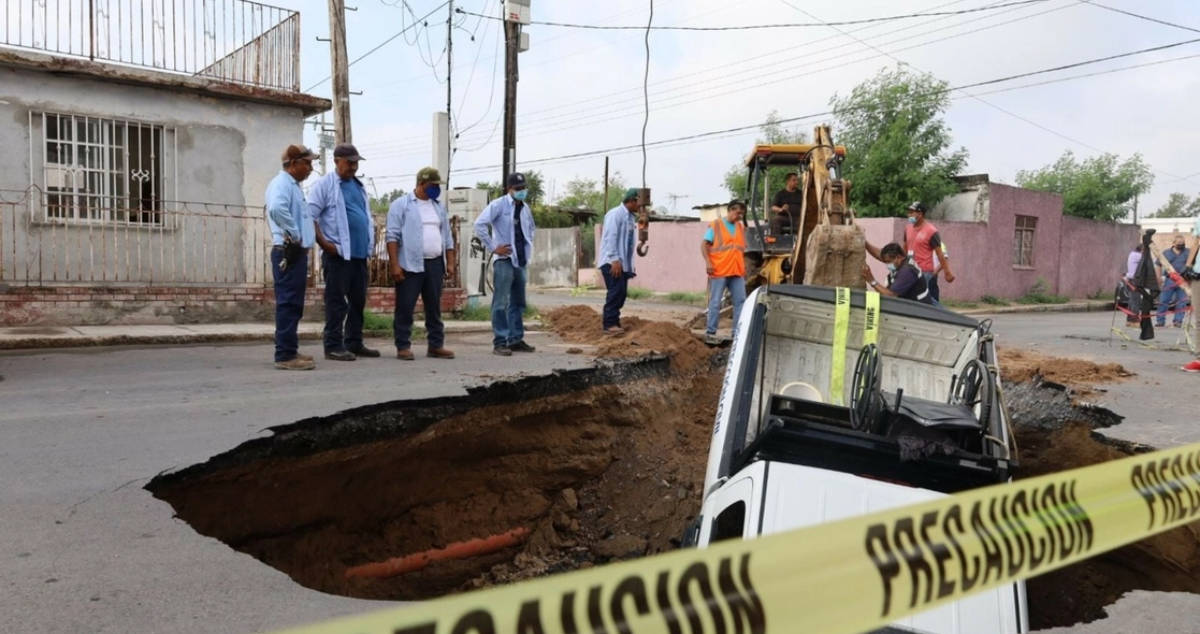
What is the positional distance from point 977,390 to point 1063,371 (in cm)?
465

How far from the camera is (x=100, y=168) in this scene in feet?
32.8

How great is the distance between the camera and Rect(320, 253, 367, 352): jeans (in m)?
6.95

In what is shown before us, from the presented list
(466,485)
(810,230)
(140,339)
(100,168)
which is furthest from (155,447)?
(100,168)

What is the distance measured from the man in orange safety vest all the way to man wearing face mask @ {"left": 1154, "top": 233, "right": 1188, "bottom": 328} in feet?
26.8

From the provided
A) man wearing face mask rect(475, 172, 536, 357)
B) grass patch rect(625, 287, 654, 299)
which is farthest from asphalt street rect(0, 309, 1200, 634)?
grass patch rect(625, 287, 654, 299)

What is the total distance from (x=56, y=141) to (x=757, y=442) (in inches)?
387

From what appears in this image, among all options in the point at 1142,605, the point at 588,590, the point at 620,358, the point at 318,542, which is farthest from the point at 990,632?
the point at 620,358

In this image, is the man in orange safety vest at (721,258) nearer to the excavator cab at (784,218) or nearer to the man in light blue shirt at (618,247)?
the excavator cab at (784,218)

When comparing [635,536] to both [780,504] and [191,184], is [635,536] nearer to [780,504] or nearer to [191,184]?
[780,504]

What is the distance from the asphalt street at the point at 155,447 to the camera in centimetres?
261

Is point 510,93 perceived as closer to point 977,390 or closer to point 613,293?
point 613,293

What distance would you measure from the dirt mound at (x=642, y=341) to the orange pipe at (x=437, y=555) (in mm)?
2447

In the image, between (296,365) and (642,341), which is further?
(642,341)

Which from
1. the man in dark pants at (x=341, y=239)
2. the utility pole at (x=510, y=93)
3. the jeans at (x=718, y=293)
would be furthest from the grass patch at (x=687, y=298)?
the man in dark pants at (x=341, y=239)
